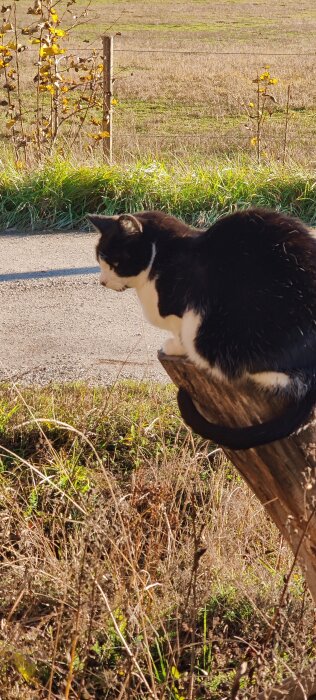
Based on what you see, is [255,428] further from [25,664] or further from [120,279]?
[120,279]

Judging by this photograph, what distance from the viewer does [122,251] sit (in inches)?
161

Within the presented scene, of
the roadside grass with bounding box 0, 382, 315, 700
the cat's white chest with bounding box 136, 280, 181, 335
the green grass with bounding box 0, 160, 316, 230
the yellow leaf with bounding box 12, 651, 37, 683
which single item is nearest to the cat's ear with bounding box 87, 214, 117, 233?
the cat's white chest with bounding box 136, 280, 181, 335

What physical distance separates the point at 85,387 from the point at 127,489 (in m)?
1.11

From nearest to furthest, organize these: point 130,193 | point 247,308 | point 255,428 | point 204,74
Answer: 1. point 255,428
2. point 247,308
3. point 130,193
4. point 204,74

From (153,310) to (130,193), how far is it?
521cm

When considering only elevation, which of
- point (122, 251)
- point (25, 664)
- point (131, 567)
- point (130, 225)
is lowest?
point (25, 664)

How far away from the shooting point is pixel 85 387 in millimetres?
6090

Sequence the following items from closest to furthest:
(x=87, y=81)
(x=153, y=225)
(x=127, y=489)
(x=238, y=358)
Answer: (x=238, y=358)
(x=153, y=225)
(x=127, y=489)
(x=87, y=81)

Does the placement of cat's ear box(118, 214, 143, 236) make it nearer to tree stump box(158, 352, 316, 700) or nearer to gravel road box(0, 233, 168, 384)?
tree stump box(158, 352, 316, 700)

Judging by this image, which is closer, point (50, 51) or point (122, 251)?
point (122, 251)

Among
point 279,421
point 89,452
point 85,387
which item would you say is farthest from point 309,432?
point 85,387

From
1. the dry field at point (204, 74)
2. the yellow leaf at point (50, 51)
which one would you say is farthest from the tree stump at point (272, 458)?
the dry field at point (204, 74)

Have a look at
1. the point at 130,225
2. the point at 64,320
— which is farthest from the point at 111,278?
the point at 64,320

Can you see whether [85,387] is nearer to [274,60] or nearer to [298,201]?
[298,201]
